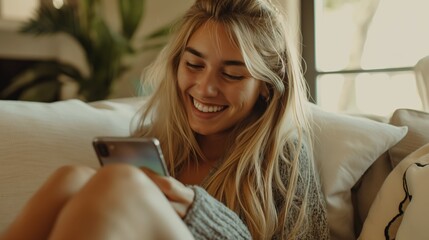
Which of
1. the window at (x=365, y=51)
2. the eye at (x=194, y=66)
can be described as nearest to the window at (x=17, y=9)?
the window at (x=365, y=51)

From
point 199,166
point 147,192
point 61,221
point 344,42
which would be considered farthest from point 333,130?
point 344,42

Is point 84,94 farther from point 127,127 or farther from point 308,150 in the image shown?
point 308,150

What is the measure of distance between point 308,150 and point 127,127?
1.40 feet

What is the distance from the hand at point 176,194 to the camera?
88 cm

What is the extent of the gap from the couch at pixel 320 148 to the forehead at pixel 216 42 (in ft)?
0.87

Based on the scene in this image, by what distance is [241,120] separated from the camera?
1248mm

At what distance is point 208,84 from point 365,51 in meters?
1.37

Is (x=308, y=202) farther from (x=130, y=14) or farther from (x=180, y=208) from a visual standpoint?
(x=130, y=14)

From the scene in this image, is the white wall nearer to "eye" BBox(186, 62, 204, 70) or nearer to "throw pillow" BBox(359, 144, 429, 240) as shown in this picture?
"eye" BBox(186, 62, 204, 70)

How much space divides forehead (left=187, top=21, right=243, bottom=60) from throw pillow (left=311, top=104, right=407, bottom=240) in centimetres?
31

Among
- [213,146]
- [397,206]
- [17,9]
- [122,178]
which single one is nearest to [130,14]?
[17,9]

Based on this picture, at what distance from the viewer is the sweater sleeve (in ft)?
2.94

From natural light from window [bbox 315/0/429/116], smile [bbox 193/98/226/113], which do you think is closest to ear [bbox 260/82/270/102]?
smile [bbox 193/98/226/113]

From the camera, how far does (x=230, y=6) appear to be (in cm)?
118
